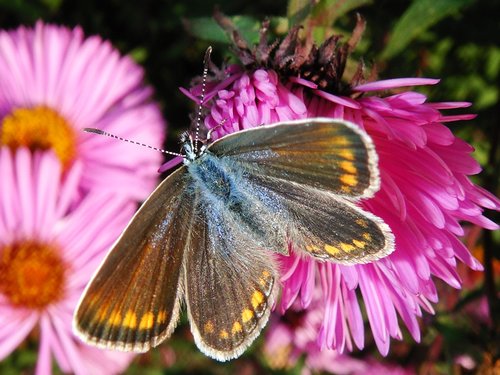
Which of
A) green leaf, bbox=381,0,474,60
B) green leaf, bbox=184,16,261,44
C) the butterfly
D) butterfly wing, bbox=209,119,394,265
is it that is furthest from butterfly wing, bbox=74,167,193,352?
green leaf, bbox=381,0,474,60

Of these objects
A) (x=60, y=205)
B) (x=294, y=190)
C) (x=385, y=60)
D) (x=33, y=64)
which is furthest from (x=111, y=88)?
(x=294, y=190)

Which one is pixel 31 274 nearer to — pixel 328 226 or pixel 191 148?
pixel 191 148

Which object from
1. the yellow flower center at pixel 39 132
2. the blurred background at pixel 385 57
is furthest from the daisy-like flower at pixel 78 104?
the blurred background at pixel 385 57

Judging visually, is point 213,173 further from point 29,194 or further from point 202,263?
point 29,194

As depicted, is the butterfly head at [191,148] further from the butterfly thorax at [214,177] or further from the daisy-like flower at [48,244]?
the daisy-like flower at [48,244]

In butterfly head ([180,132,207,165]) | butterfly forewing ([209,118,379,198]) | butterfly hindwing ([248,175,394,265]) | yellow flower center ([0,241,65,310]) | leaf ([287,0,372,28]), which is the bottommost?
yellow flower center ([0,241,65,310])

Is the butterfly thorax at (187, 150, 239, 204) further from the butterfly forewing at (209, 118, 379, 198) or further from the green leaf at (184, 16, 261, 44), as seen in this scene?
the green leaf at (184, 16, 261, 44)
